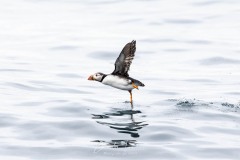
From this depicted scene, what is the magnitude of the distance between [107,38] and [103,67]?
18.9ft

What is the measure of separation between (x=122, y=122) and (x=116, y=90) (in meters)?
5.46

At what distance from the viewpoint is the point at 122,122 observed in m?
19.5

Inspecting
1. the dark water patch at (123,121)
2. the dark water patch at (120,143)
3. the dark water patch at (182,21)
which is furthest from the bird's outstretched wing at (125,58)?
the dark water patch at (182,21)

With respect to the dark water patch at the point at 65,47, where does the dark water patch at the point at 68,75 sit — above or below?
below

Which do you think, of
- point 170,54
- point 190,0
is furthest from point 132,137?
point 190,0

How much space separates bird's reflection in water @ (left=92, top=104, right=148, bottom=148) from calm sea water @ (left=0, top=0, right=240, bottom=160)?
0.02 m

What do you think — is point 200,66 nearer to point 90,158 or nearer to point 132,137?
point 132,137

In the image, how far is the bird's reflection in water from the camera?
1755 centimetres

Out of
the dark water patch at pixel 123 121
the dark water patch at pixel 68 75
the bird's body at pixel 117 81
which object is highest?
the dark water patch at pixel 68 75

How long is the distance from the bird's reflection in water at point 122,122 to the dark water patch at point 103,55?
10.2 metres

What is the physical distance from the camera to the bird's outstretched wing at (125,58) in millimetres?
19672

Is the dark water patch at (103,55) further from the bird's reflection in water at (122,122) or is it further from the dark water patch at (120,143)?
the dark water patch at (120,143)

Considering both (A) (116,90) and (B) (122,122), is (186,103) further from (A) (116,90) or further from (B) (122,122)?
(A) (116,90)

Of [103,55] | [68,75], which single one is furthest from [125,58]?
[103,55]
